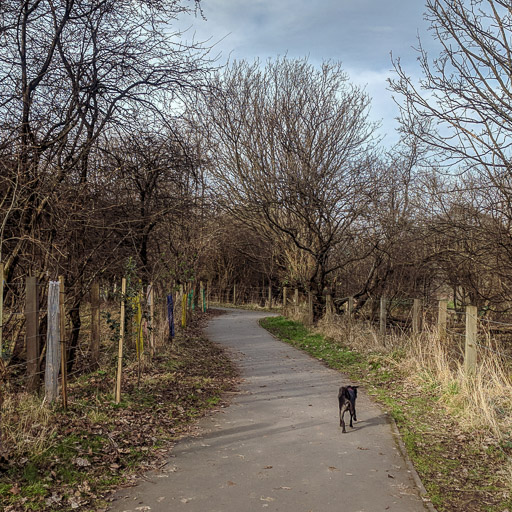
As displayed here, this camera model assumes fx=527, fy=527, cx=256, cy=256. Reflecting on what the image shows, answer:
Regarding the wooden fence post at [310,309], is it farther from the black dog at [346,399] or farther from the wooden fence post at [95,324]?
the black dog at [346,399]

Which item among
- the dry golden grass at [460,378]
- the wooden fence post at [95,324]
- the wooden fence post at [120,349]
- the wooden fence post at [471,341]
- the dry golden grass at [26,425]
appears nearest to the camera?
the dry golden grass at [26,425]

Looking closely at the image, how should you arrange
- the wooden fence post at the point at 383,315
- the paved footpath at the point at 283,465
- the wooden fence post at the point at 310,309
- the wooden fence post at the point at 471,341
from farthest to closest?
1. the wooden fence post at the point at 310,309
2. the wooden fence post at the point at 383,315
3. the wooden fence post at the point at 471,341
4. the paved footpath at the point at 283,465

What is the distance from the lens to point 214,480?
5012 mm

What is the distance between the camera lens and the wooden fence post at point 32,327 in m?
7.12

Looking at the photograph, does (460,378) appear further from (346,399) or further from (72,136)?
(72,136)

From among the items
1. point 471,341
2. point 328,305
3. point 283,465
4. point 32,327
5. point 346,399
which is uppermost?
point 32,327

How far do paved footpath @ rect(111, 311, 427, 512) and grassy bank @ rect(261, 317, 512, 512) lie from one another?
338mm

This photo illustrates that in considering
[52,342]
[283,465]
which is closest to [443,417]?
[283,465]

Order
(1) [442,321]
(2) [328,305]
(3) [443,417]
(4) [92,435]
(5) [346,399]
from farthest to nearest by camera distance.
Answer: (2) [328,305] → (1) [442,321] → (3) [443,417] → (5) [346,399] → (4) [92,435]

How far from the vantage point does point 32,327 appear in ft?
23.4

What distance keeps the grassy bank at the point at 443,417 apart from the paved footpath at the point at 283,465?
0.34 m

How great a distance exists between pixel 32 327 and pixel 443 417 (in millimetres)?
5805

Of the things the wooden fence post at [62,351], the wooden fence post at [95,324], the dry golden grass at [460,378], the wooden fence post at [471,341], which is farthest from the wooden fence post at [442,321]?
the wooden fence post at [62,351]

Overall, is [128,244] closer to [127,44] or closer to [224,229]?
[127,44]
